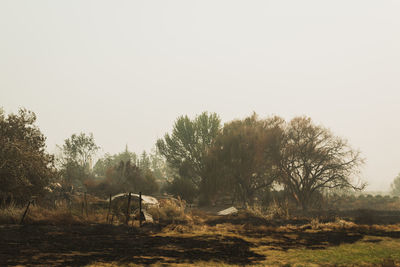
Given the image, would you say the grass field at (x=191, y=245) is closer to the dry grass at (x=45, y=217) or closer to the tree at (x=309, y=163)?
the dry grass at (x=45, y=217)

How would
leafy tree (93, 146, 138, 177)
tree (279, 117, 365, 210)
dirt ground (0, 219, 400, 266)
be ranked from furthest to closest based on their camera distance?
leafy tree (93, 146, 138, 177)
tree (279, 117, 365, 210)
dirt ground (0, 219, 400, 266)

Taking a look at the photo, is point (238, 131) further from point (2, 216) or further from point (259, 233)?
point (2, 216)

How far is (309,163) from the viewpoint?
30156 mm

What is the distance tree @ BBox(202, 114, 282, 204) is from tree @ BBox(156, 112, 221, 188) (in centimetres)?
609

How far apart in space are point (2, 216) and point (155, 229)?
7.26 m

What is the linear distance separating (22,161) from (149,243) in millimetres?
10319

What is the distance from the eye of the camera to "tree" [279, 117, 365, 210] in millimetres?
29531

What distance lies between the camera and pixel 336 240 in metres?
12.4

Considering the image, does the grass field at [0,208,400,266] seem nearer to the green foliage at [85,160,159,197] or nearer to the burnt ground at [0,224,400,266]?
the burnt ground at [0,224,400,266]

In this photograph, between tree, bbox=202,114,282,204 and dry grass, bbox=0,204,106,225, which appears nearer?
dry grass, bbox=0,204,106,225

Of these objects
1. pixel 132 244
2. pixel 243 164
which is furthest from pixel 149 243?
pixel 243 164

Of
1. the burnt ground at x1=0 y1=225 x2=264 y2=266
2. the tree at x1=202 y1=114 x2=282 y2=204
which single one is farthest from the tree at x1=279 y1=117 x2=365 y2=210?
the burnt ground at x1=0 y1=225 x2=264 y2=266

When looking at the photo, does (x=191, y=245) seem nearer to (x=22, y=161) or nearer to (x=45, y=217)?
(x=45, y=217)

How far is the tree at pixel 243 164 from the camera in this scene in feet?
103
